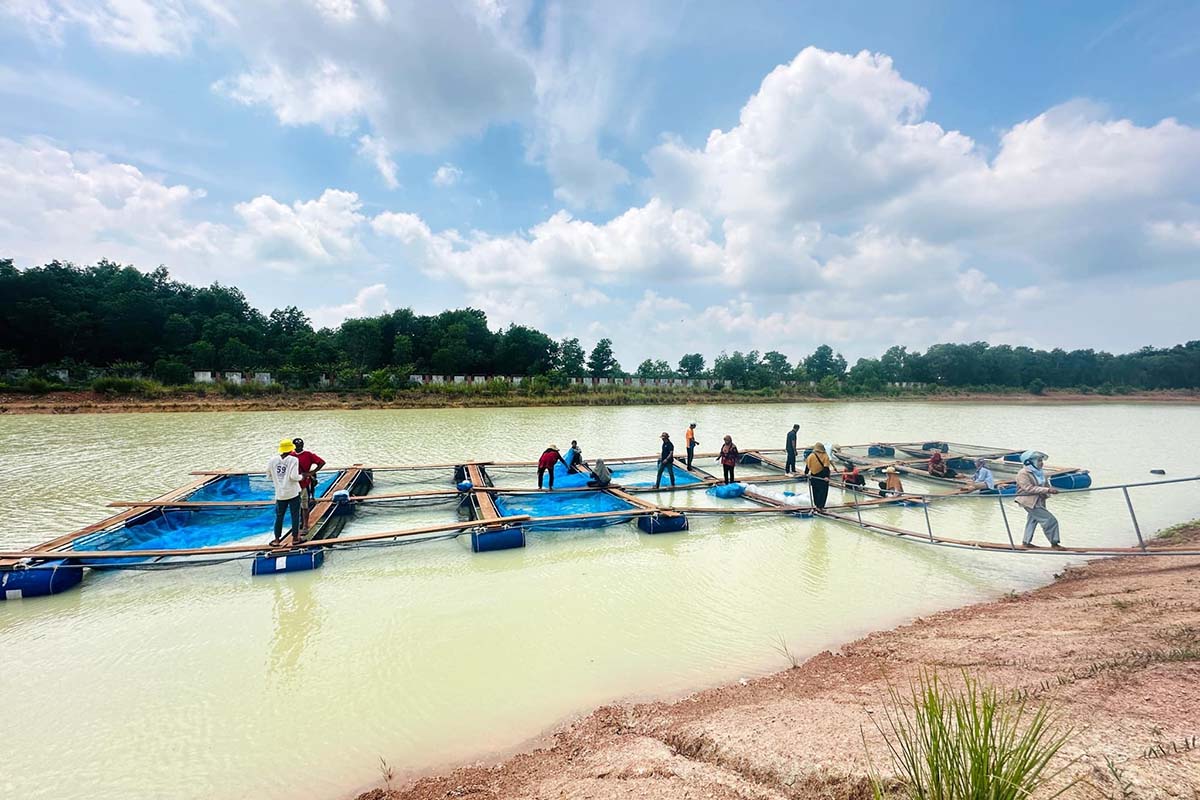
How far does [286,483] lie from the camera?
28.2ft

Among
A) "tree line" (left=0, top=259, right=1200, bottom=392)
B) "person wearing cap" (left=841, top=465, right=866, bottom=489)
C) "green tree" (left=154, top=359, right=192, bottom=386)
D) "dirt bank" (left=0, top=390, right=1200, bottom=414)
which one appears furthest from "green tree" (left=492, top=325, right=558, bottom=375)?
"person wearing cap" (left=841, top=465, right=866, bottom=489)

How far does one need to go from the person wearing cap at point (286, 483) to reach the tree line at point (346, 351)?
4182cm

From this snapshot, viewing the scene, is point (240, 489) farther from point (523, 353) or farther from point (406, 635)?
point (523, 353)

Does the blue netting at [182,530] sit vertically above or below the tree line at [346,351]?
below

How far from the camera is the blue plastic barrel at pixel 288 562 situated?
319 inches

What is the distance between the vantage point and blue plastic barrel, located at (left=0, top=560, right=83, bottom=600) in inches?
278

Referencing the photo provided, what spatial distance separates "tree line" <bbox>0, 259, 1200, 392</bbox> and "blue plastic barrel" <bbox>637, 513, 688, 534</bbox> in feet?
142

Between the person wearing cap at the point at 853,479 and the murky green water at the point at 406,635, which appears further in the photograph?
the person wearing cap at the point at 853,479

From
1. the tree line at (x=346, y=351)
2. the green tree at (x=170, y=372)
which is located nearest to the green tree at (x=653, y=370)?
the tree line at (x=346, y=351)

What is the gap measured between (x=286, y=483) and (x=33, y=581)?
326 centimetres

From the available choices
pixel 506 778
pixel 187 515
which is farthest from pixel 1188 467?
pixel 187 515

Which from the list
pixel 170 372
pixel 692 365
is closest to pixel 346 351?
pixel 170 372

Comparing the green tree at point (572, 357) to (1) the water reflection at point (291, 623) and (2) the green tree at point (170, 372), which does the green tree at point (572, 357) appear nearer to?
(2) the green tree at point (170, 372)

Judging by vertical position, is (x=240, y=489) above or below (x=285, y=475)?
below
